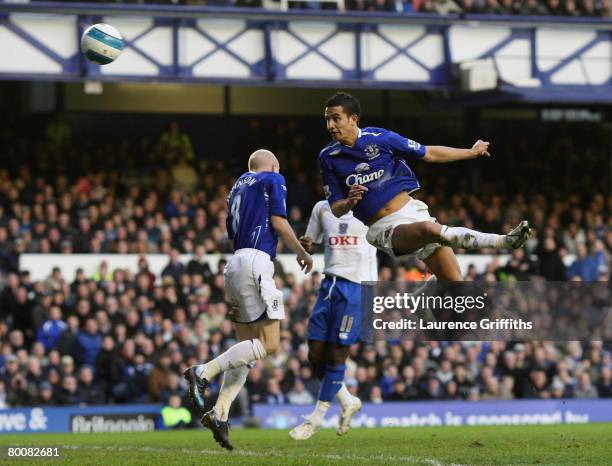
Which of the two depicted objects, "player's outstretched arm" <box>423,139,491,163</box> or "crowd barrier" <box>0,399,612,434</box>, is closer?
"player's outstretched arm" <box>423,139,491,163</box>

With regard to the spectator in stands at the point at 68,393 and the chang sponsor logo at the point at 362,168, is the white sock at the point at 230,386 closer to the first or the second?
the chang sponsor logo at the point at 362,168

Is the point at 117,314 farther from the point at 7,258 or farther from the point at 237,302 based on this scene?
the point at 237,302

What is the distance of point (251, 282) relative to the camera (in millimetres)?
12703

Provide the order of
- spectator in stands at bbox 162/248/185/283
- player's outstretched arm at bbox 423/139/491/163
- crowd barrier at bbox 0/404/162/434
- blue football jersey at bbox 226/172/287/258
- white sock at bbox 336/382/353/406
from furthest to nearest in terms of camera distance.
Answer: spectator in stands at bbox 162/248/185/283
crowd barrier at bbox 0/404/162/434
white sock at bbox 336/382/353/406
blue football jersey at bbox 226/172/287/258
player's outstretched arm at bbox 423/139/491/163

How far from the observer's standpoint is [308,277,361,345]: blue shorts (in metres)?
15.2

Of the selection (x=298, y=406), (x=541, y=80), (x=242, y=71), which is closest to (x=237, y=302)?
(x=298, y=406)

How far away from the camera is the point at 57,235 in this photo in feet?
79.0

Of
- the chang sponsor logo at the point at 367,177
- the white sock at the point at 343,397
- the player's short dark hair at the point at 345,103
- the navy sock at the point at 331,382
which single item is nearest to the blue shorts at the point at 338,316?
the navy sock at the point at 331,382

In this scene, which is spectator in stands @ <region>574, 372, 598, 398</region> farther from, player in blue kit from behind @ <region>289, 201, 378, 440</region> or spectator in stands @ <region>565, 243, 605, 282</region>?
player in blue kit from behind @ <region>289, 201, 378, 440</region>

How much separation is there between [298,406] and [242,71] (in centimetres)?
711

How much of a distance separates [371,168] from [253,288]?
1.53 m

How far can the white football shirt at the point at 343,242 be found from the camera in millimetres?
15281

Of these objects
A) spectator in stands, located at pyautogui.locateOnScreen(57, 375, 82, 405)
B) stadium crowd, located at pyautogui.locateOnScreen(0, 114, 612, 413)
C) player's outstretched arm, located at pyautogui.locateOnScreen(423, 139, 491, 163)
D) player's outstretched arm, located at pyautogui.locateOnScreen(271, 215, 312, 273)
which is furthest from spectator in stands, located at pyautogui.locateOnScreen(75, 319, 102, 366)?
player's outstretched arm, located at pyautogui.locateOnScreen(423, 139, 491, 163)

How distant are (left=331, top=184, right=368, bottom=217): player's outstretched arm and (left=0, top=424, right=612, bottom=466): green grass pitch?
7.11 feet
